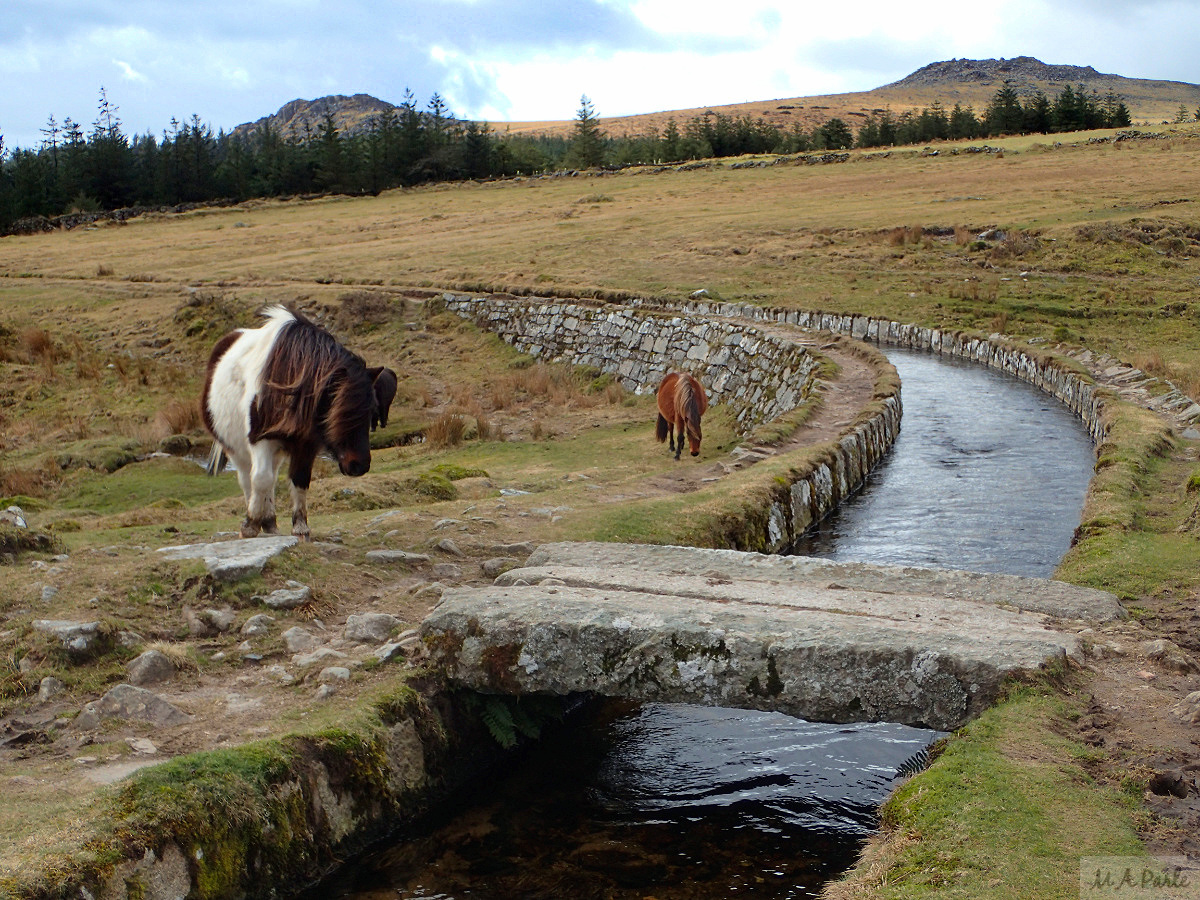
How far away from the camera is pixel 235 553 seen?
861cm

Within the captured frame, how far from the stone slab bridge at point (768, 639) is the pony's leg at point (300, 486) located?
2346 mm

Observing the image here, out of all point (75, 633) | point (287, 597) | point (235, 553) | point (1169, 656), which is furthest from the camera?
point (235, 553)

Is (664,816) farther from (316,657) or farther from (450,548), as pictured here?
(450,548)

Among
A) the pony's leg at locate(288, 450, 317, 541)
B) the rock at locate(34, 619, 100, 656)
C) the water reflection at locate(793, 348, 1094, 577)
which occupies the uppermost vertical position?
the pony's leg at locate(288, 450, 317, 541)

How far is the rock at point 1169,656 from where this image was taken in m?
6.64

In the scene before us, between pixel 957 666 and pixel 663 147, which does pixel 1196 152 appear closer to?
pixel 663 147

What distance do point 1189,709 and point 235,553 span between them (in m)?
6.99

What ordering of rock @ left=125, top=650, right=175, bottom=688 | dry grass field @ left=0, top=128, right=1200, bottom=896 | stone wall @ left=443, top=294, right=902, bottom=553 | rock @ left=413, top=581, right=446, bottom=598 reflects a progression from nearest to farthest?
dry grass field @ left=0, top=128, right=1200, bottom=896 < rock @ left=125, top=650, right=175, bottom=688 < rock @ left=413, top=581, right=446, bottom=598 < stone wall @ left=443, top=294, right=902, bottom=553

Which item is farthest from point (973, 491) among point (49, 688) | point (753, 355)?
Result: point (49, 688)

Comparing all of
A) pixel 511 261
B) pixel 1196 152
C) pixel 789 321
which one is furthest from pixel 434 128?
Result: pixel 789 321

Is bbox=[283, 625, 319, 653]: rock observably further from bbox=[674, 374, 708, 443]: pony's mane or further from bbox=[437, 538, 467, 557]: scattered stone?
bbox=[674, 374, 708, 443]: pony's mane

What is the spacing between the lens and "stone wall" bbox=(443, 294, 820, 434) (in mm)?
20828

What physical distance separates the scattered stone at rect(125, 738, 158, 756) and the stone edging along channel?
6.87 meters

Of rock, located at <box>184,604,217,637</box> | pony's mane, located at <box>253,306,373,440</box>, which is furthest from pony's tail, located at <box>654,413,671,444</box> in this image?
rock, located at <box>184,604,217,637</box>
